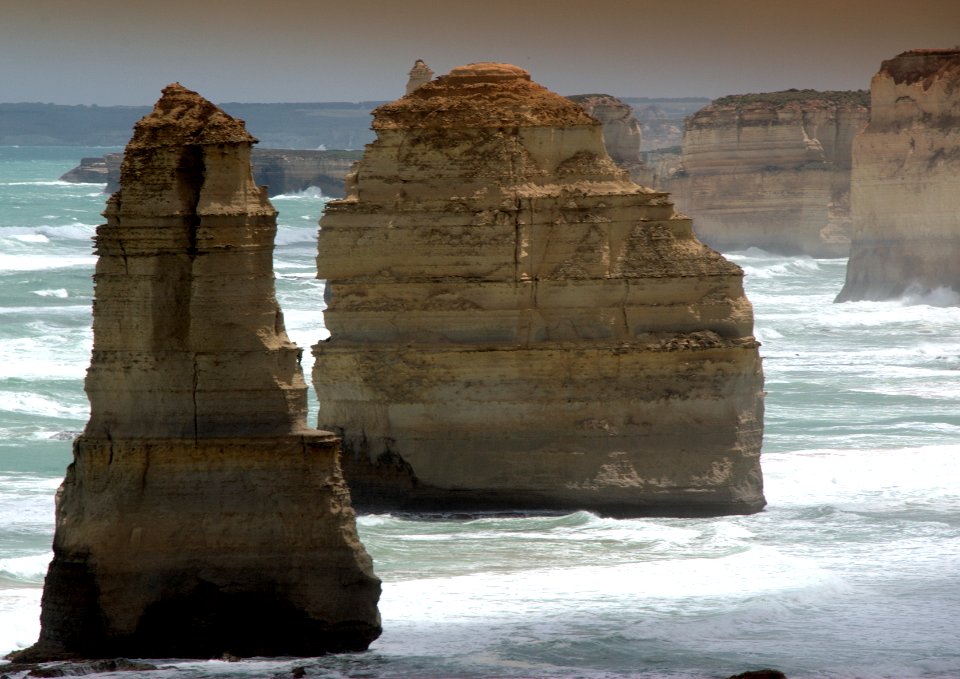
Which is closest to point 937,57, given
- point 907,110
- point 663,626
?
point 907,110

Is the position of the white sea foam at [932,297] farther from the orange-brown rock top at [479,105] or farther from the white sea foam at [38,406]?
the orange-brown rock top at [479,105]

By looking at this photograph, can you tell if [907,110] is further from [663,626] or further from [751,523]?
[663,626]

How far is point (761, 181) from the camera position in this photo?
255 feet

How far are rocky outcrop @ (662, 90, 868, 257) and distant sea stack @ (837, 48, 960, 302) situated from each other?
1938 cm

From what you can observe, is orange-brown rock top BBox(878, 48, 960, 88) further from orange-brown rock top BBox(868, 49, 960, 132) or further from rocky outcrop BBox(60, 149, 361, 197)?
rocky outcrop BBox(60, 149, 361, 197)

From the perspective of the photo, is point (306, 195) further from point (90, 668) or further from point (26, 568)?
point (90, 668)

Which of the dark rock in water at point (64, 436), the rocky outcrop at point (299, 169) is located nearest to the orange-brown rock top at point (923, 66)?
the dark rock in water at point (64, 436)

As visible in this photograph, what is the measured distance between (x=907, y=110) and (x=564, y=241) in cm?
3674

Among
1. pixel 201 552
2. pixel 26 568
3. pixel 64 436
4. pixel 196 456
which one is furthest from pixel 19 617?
pixel 64 436

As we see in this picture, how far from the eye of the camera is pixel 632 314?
21922 mm

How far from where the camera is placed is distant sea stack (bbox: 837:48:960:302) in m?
54.8

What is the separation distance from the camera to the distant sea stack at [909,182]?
5478 centimetres

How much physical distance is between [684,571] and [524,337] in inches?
134

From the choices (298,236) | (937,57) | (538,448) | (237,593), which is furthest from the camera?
(298,236)
